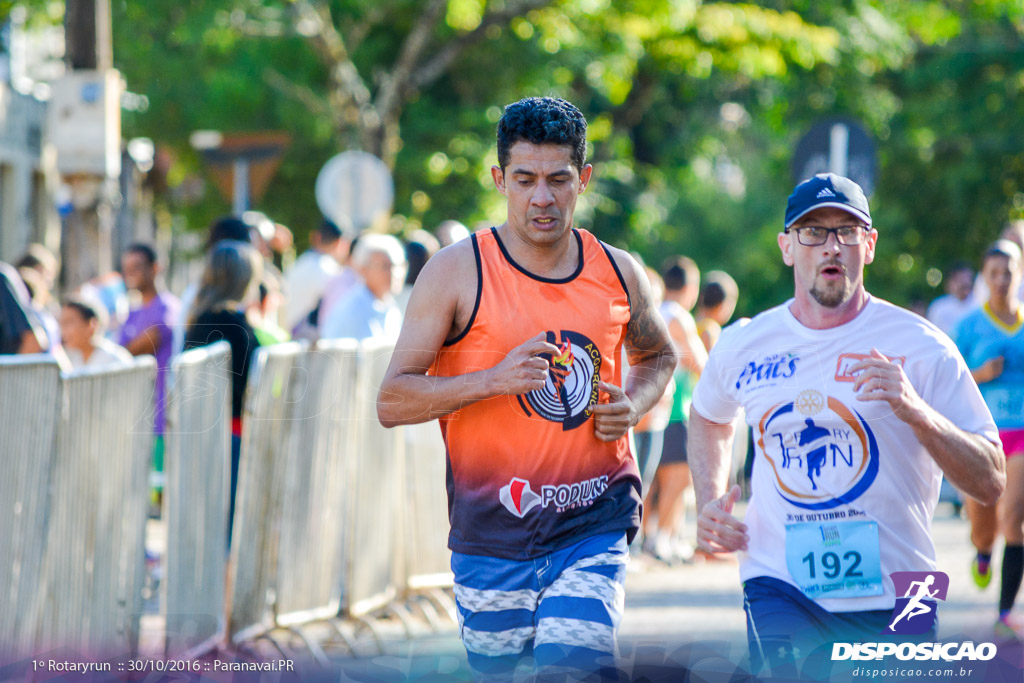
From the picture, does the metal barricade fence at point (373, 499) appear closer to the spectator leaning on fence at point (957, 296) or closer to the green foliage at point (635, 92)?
the spectator leaning on fence at point (957, 296)

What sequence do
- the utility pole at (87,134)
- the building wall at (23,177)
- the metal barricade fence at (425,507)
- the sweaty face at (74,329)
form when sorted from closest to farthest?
the sweaty face at (74,329), the metal barricade fence at (425,507), the utility pole at (87,134), the building wall at (23,177)

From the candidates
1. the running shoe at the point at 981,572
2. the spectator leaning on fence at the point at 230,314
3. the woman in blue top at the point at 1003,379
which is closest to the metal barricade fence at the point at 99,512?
the spectator leaning on fence at the point at 230,314

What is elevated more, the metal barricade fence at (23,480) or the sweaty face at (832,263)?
the sweaty face at (832,263)

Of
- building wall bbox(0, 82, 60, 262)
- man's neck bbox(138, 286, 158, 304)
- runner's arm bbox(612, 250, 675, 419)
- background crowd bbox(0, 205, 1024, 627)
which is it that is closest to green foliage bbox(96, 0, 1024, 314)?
building wall bbox(0, 82, 60, 262)

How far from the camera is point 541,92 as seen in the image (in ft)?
61.3

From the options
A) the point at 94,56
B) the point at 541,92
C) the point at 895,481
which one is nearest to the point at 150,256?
the point at 94,56

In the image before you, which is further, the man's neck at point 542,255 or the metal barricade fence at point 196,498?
the metal barricade fence at point 196,498

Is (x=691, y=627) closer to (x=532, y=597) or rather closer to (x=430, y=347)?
(x=532, y=597)

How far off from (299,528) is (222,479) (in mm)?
515

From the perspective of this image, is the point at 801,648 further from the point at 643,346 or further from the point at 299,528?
the point at 299,528

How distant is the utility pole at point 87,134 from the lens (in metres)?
10.1

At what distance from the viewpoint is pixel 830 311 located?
3.88 meters

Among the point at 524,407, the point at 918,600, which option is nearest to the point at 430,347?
the point at 524,407

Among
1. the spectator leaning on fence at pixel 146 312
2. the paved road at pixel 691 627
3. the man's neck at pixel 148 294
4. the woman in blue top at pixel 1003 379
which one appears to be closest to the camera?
the paved road at pixel 691 627
